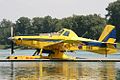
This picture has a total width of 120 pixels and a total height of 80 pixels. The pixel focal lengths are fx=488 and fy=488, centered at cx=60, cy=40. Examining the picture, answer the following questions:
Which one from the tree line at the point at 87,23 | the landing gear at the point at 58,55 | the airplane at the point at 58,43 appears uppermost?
the tree line at the point at 87,23

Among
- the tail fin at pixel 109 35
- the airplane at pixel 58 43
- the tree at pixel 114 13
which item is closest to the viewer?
the airplane at pixel 58 43

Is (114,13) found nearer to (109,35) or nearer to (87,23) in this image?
(87,23)

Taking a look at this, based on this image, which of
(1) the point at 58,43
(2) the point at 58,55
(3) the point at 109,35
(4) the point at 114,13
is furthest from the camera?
(4) the point at 114,13

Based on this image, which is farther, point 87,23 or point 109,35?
point 87,23

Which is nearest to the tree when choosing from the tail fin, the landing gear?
the tail fin

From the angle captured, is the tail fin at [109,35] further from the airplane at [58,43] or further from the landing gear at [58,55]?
the landing gear at [58,55]

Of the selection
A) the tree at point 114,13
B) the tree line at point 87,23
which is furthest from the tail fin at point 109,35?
the tree at point 114,13

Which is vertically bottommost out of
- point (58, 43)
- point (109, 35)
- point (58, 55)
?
point (58, 55)

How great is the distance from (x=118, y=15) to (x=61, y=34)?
62.1 meters

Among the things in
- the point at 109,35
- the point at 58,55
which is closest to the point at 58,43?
the point at 58,55

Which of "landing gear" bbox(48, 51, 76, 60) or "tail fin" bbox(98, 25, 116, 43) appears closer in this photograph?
"landing gear" bbox(48, 51, 76, 60)

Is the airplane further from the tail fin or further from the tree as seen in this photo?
the tree

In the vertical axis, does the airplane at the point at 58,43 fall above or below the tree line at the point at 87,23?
below

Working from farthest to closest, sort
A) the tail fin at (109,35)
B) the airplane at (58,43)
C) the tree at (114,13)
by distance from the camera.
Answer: the tree at (114,13) < the tail fin at (109,35) < the airplane at (58,43)
